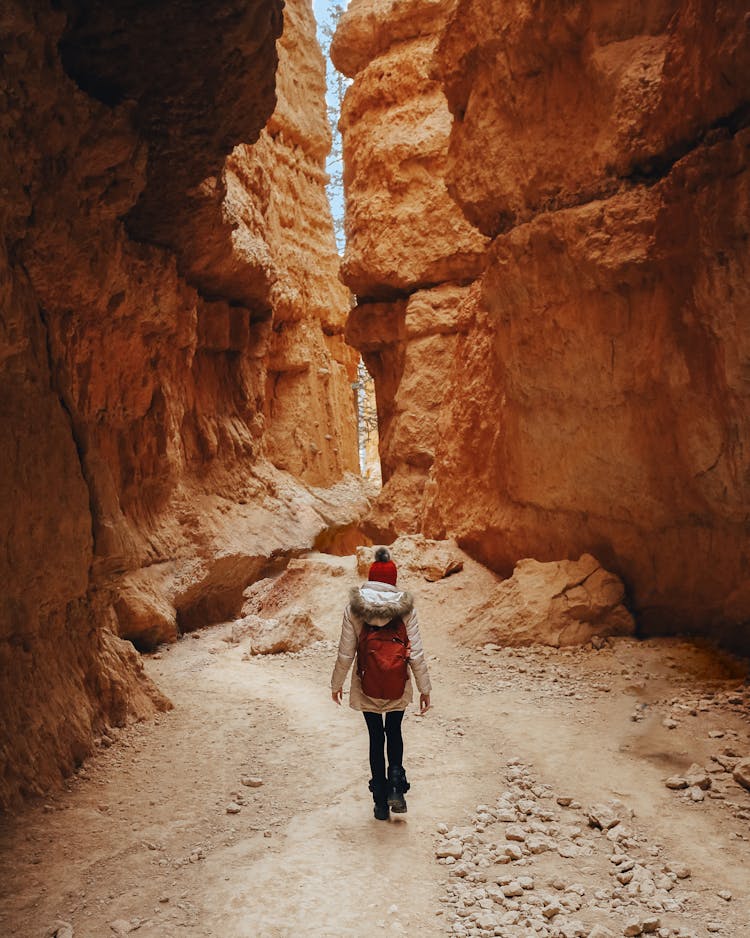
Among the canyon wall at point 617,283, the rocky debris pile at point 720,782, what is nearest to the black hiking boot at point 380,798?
the rocky debris pile at point 720,782

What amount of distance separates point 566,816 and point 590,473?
393 centimetres

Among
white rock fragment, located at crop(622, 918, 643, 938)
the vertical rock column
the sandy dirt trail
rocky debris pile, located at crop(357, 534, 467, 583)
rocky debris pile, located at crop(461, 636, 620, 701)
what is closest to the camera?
white rock fragment, located at crop(622, 918, 643, 938)

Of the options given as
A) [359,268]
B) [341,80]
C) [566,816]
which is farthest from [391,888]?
[341,80]

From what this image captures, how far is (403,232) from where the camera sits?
12344 millimetres

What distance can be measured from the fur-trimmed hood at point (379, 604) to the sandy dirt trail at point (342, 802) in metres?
1.16

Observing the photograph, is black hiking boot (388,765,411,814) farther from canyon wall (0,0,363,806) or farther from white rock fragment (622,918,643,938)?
canyon wall (0,0,363,806)

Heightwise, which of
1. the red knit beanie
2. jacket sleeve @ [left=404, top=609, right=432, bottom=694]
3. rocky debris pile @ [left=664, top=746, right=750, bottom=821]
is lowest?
rocky debris pile @ [left=664, top=746, right=750, bottom=821]

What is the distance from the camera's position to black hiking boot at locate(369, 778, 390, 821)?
4.11m

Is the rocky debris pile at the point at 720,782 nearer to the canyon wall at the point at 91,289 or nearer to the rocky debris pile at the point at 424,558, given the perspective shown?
the canyon wall at the point at 91,289

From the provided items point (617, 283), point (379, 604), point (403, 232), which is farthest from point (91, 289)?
point (403, 232)

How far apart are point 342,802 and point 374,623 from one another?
1.22m

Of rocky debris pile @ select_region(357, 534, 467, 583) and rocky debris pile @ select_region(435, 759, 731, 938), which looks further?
rocky debris pile @ select_region(357, 534, 467, 583)

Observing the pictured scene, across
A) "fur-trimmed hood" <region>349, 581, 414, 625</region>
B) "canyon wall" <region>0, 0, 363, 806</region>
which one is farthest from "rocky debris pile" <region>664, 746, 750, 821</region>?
"canyon wall" <region>0, 0, 363, 806</region>

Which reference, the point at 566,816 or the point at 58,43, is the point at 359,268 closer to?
the point at 58,43
